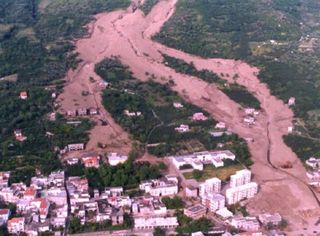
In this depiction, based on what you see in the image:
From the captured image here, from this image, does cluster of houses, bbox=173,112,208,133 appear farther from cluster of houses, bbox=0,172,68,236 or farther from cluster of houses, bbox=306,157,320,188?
cluster of houses, bbox=0,172,68,236

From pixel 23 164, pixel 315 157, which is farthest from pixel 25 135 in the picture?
pixel 315 157

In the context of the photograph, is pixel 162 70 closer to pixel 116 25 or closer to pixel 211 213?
pixel 116 25

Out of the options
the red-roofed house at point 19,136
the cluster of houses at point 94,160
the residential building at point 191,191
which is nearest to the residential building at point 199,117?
the cluster of houses at point 94,160

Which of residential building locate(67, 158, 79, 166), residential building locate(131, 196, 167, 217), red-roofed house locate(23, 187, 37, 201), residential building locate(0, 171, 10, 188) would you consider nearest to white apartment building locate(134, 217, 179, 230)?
residential building locate(131, 196, 167, 217)

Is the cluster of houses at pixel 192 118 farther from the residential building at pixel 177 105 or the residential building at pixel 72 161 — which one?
the residential building at pixel 72 161

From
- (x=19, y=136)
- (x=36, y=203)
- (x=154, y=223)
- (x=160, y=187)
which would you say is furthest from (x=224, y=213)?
(x=19, y=136)
